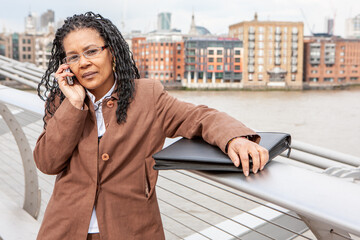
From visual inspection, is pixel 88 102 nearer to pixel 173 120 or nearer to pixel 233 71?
pixel 173 120

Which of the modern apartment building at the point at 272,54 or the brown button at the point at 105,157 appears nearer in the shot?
the brown button at the point at 105,157

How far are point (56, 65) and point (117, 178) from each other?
0.29 metres

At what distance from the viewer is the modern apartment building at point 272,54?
143 feet

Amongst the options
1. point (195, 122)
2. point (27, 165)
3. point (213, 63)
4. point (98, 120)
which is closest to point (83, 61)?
point (98, 120)

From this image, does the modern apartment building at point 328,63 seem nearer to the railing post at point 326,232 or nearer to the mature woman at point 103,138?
the mature woman at point 103,138

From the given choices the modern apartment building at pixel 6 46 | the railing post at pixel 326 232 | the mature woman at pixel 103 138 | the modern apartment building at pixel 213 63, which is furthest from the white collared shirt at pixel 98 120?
the modern apartment building at pixel 6 46

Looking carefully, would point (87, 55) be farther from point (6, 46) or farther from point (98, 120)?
point (6, 46)

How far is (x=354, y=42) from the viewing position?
158 ft

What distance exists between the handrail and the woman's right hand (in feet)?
0.96

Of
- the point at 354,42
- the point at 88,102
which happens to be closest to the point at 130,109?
the point at 88,102

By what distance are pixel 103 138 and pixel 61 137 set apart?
75mm

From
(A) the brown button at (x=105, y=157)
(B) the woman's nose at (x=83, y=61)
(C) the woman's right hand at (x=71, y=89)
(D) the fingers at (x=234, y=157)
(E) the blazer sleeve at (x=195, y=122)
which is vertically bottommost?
(A) the brown button at (x=105, y=157)

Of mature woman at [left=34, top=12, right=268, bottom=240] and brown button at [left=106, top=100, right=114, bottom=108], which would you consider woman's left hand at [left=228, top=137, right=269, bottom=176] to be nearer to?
mature woman at [left=34, top=12, right=268, bottom=240]

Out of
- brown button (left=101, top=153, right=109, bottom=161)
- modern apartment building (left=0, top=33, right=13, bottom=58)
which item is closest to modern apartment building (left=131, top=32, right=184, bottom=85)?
modern apartment building (left=0, top=33, right=13, bottom=58)
